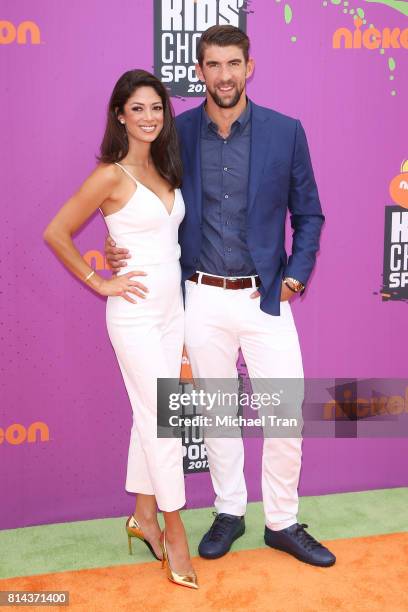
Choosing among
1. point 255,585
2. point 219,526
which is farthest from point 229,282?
point 255,585

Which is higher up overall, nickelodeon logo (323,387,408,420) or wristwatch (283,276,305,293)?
wristwatch (283,276,305,293)

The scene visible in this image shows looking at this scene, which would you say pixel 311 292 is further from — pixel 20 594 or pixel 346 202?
pixel 20 594

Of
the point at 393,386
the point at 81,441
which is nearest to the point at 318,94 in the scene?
the point at 393,386

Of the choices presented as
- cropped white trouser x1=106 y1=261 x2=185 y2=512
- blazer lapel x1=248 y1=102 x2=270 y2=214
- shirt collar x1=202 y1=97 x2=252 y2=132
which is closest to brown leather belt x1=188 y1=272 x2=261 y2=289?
cropped white trouser x1=106 y1=261 x2=185 y2=512

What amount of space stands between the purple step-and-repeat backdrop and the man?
45 centimetres

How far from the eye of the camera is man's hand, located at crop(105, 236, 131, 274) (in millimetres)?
2916

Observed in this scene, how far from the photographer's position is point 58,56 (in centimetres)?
321

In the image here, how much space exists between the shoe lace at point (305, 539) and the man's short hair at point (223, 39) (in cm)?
196

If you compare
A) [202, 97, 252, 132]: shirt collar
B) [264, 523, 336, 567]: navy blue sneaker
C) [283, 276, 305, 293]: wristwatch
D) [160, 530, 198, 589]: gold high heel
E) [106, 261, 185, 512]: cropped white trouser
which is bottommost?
[160, 530, 198, 589]: gold high heel

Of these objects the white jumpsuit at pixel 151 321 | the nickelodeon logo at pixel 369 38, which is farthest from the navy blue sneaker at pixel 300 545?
the nickelodeon logo at pixel 369 38

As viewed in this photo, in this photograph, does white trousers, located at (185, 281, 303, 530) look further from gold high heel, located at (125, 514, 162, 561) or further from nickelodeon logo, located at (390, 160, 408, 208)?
nickelodeon logo, located at (390, 160, 408, 208)

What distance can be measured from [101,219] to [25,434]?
1.04m

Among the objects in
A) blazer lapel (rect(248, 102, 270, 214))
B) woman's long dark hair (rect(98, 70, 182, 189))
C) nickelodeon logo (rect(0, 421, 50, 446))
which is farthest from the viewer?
nickelodeon logo (rect(0, 421, 50, 446))

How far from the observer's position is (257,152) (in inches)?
118
